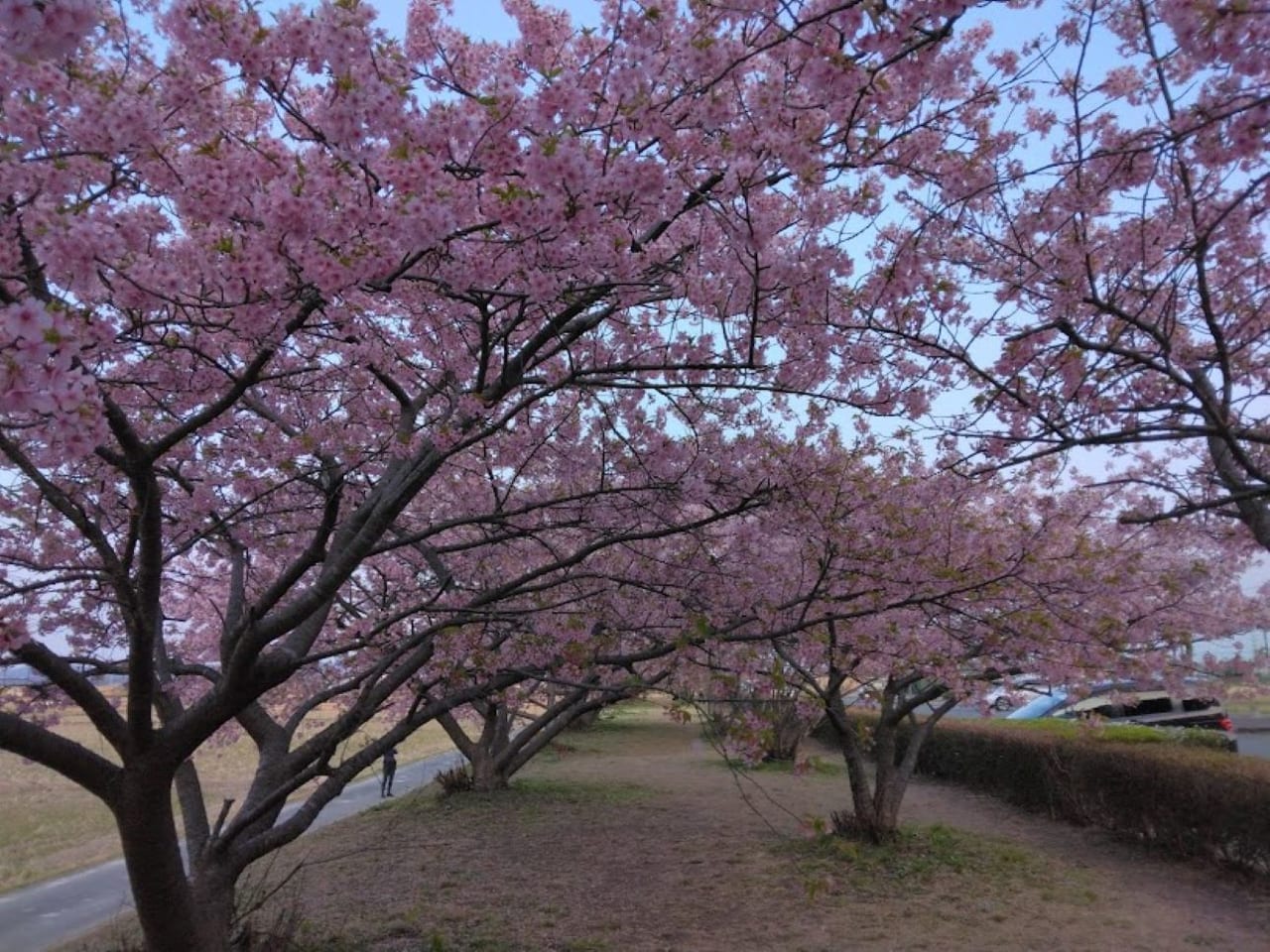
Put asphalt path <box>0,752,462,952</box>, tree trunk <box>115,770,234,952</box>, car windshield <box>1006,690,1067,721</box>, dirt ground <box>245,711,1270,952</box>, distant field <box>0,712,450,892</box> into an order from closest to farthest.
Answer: tree trunk <box>115,770,234,952</box> → dirt ground <box>245,711,1270,952</box> → asphalt path <box>0,752,462,952</box> → distant field <box>0,712,450,892</box> → car windshield <box>1006,690,1067,721</box>

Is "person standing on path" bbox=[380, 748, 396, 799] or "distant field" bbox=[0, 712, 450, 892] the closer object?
"distant field" bbox=[0, 712, 450, 892]

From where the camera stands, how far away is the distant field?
988cm

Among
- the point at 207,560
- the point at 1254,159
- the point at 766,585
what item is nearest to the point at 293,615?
the point at 766,585

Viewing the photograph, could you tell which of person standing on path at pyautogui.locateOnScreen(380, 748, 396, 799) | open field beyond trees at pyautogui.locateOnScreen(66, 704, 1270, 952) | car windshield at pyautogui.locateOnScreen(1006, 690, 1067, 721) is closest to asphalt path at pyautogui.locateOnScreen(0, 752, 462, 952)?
open field beyond trees at pyautogui.locateOnScreen(66, 704, 1270, 952)

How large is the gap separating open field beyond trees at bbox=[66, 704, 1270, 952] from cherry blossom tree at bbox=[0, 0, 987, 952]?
2107mm

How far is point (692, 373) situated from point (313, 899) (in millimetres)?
5579

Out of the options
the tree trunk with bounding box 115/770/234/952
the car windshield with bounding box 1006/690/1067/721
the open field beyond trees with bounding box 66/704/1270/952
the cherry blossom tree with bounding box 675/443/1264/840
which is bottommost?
the open field beyond trees with bounding box 66/704/1270/952

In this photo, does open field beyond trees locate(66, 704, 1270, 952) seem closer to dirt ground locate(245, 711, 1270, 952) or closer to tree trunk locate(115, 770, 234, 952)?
dirt ground locate(245, 711, 1270, 952)

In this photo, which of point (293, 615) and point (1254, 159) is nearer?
point (1254, 159)

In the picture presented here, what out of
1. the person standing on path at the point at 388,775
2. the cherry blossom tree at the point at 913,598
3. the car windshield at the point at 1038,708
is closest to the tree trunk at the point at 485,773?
the person standing on path at the point at 388,775

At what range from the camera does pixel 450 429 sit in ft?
13.5

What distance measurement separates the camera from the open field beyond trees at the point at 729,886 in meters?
5.91

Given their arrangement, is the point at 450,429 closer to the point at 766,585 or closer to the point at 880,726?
the point at 766,585

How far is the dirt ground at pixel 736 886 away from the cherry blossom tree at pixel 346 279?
1.81 m
